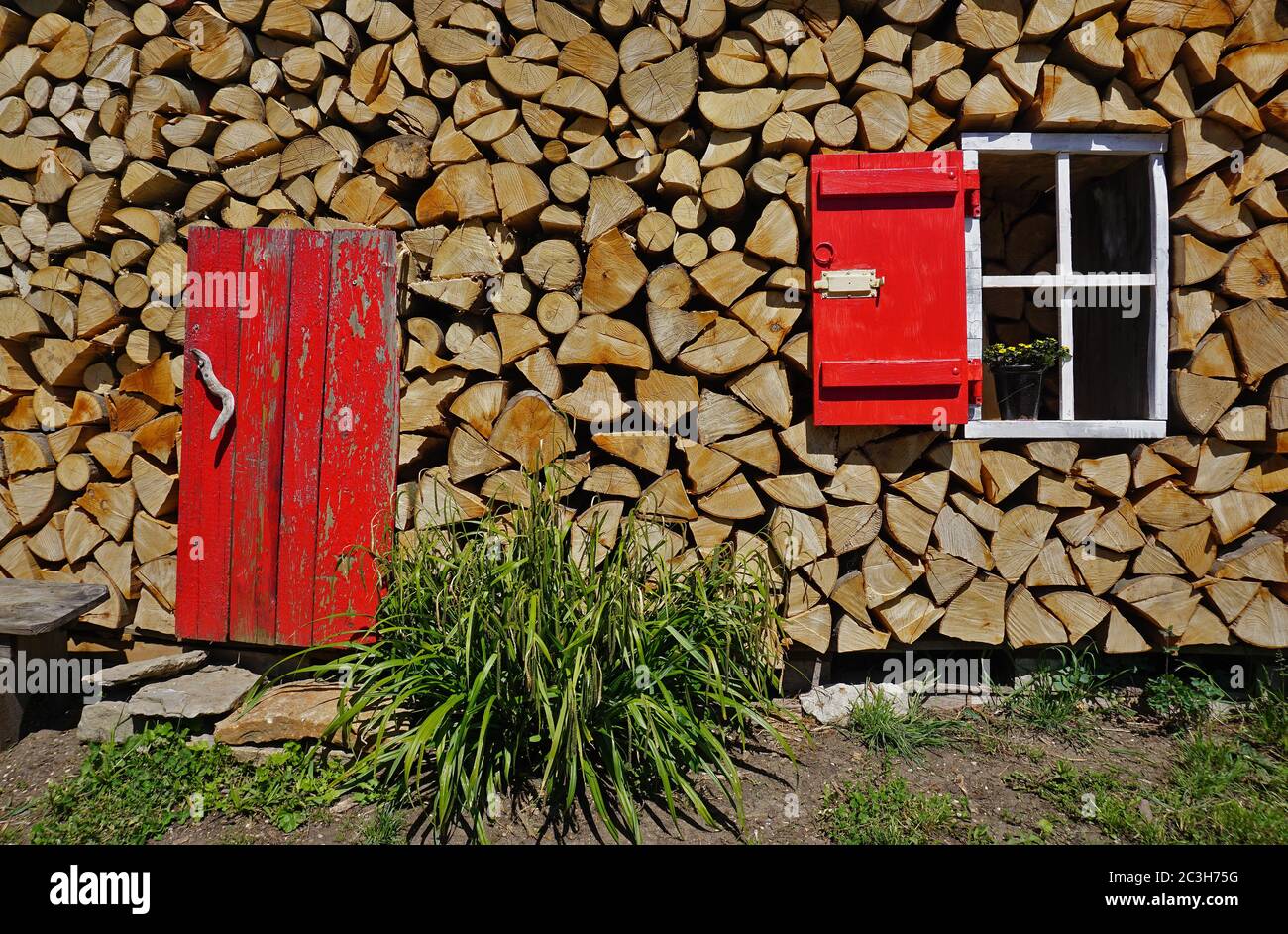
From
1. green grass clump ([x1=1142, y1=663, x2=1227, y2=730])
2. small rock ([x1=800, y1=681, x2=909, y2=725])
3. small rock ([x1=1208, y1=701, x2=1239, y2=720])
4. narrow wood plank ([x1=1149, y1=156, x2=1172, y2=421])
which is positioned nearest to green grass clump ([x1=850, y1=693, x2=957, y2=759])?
small rock ([x1=800, y1=681, x2=909, y2=725])

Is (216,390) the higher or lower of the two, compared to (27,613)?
higher

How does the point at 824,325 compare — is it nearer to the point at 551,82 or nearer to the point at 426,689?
the point at 551,82

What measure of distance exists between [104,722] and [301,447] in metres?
1.18

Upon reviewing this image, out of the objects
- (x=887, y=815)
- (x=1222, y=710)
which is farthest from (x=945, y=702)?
(x=1222, y=710)

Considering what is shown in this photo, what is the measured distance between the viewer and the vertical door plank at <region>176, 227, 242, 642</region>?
2.85 metres

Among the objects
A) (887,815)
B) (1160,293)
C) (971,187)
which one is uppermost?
(971,187)

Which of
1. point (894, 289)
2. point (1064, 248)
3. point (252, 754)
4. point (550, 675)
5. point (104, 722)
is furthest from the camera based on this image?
point (1064, 248)

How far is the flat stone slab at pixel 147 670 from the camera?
8.95 feet

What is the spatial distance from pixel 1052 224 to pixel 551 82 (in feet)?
8.16

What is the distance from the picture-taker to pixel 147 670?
9.04ft

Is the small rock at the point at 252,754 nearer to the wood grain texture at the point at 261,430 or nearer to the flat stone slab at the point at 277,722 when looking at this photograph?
the flat stone slab at the point at 277,722

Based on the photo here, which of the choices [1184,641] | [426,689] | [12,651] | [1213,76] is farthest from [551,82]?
[1184,641]

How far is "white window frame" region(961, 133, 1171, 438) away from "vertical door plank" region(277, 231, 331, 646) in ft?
8.08

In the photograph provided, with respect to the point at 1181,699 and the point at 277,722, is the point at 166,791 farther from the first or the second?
the point at 1181,699
